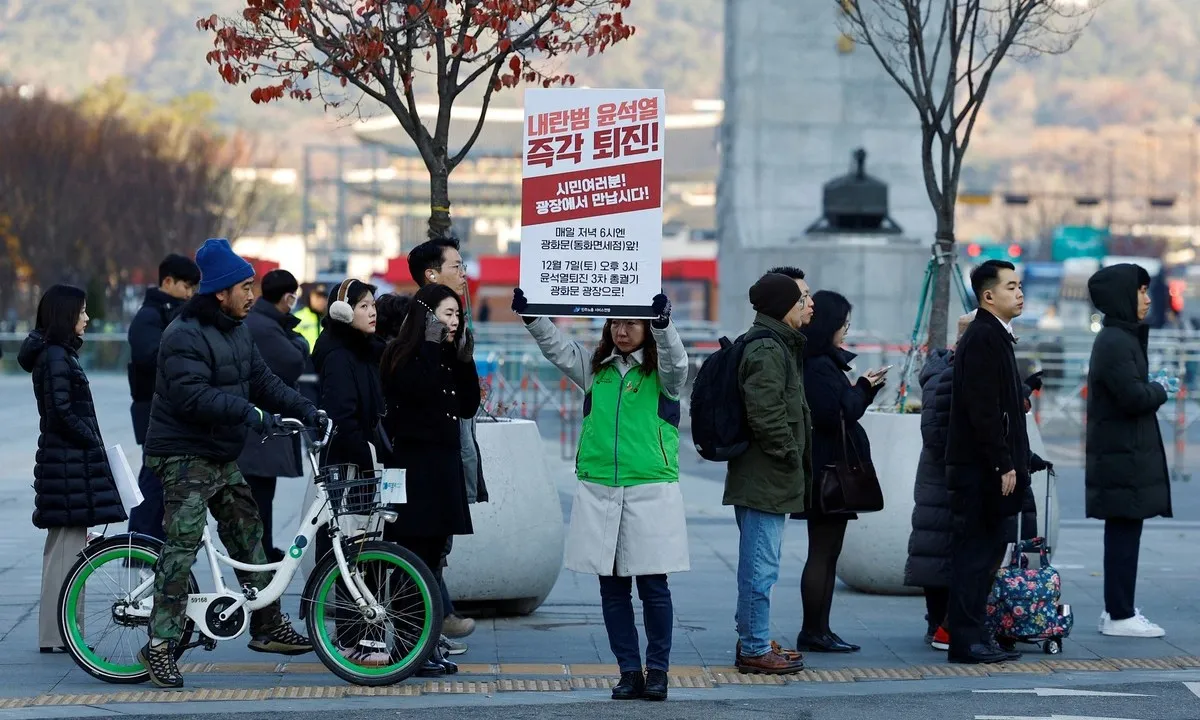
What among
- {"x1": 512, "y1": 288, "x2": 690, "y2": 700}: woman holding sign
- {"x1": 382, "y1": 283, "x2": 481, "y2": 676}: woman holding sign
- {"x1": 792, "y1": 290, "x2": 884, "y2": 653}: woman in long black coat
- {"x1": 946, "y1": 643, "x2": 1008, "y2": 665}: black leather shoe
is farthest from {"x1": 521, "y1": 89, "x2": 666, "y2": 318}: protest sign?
{"x1": 946, "y1": 643, "x2": 1008, "y2": 665}: black leather shoe

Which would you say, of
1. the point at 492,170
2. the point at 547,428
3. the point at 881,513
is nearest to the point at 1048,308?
the point at 547,428

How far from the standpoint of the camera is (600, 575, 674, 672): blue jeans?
7.57 metres

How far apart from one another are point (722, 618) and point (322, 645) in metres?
2.67

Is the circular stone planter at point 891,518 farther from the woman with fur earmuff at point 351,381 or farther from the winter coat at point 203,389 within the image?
the winter coat at point 203,389

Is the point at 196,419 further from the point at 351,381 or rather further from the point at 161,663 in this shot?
the point at 161,663

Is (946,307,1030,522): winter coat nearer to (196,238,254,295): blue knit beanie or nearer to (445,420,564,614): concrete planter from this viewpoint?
(445,420,564,614): concrete planter

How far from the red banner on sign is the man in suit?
5.36ft

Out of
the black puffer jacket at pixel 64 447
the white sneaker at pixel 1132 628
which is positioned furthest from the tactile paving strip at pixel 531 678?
the black puffer jacket at pixel 64 447

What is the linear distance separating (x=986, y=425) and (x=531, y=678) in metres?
2.24

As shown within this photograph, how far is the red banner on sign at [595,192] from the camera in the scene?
7.80 metres

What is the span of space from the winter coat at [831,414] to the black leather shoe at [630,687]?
139 cm

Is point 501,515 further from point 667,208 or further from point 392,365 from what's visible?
point 667,208

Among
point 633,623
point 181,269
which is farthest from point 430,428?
point 181,269

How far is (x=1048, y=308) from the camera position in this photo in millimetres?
63875
